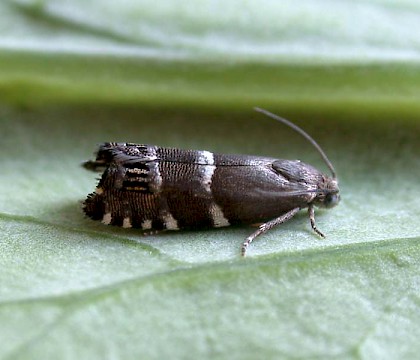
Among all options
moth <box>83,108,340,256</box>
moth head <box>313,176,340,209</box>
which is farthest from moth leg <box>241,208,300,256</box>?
moth head <box>313,176,340,209</box>

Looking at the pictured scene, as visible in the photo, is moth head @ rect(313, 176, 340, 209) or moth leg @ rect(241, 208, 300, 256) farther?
moth head @ rect(313, 176, 340, 209)

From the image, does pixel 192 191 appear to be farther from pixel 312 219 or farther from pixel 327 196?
pixel 327 196

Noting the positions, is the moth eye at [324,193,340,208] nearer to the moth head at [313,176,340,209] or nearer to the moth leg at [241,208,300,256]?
the moth head at [313,176,340,209]

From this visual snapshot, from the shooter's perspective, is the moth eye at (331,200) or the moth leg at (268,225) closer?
the moth leg at (268,225)

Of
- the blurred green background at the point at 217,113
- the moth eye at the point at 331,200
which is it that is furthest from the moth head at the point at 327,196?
the blurred green background at the point at 217,113

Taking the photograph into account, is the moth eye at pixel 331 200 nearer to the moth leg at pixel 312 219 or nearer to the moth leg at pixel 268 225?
the moth leg at pixel 312 219

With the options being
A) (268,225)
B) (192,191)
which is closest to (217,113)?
(192,191)

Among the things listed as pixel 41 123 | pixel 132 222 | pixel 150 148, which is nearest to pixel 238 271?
pixel 132 222

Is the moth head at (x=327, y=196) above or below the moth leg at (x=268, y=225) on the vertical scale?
above
